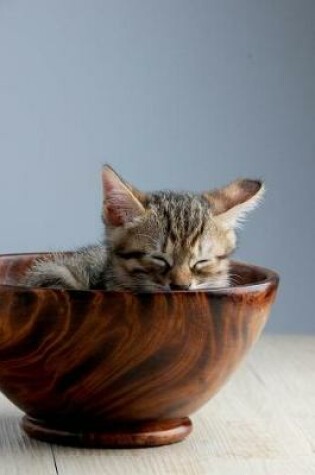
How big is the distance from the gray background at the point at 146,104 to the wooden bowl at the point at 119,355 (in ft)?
3.81

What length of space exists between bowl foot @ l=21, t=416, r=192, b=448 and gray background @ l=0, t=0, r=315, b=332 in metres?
1.14

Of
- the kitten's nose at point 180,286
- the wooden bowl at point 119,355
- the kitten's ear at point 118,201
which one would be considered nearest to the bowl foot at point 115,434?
the wooden bowl at point 119,355

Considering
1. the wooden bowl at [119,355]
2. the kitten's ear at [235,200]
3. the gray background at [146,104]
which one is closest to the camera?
the wooden bowl at [119,355]

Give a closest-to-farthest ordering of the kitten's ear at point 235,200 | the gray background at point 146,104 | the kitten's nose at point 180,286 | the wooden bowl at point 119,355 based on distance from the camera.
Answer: the wooden bowl at point 119,355, the kitten's nose at point 180,286, the kitten's ear at point 235,200, the gray background at point 146,104

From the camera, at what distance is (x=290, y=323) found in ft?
7.82

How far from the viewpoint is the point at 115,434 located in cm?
108

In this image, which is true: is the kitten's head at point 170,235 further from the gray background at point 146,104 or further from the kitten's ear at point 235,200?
the gray background at point 146,104

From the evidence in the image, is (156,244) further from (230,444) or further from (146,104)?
(146,104)

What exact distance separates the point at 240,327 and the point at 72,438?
202 mm

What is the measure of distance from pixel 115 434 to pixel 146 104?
1.24 metres

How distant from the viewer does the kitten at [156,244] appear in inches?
47.8

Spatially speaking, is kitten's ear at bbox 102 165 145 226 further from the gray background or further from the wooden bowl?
the gray background

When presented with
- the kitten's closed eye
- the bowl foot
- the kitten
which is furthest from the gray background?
the bowl foot

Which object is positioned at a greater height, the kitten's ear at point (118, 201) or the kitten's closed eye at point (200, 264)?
the kitten's ear at point (118, 201)
